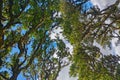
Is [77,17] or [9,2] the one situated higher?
[9,2]

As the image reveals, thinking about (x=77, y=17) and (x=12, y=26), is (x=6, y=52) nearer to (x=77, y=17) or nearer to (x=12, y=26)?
(x=12, y=26)

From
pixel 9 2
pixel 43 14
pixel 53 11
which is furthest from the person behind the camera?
pixel 53 11

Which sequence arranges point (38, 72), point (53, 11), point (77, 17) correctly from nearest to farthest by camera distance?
point (77, 17) < point (53, 11) < point (38, 72)

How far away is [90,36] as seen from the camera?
1847cm

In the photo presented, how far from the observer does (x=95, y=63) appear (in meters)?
18.2

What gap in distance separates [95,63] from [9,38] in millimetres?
5842

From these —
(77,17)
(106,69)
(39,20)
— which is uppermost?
(39,20)

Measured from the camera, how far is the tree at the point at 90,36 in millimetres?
16938

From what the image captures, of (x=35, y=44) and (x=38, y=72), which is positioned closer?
(x=35, y=44)

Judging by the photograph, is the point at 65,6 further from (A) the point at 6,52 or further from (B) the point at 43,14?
(A) the point at 6,52

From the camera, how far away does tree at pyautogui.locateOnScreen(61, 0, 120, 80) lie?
1694 cm

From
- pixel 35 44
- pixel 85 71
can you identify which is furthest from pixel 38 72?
pixel 85 71

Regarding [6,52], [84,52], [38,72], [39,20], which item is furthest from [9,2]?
[38,72]

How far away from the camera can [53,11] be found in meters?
21.9
